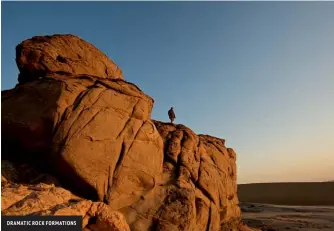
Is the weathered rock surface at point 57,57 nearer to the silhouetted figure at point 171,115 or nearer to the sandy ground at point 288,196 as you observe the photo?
the silhouetted figure at point 171,115

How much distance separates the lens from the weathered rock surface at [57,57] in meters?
13.7

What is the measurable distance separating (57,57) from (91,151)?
5.32 m

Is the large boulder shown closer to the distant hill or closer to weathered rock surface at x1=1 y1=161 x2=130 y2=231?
weathered rock surface at x1=1 y1=161 x2=130 y2=231

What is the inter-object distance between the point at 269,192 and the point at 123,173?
256ft

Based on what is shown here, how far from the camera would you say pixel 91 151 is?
11.3 metres

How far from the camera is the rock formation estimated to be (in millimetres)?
10695

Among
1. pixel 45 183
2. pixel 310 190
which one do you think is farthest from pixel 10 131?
pixel 310 190

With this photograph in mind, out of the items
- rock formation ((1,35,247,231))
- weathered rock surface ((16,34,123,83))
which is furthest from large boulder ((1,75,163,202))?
weathered rock surface ((16,34,123,83))

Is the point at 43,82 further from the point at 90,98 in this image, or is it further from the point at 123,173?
the point at 123,173

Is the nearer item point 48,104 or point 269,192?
point 48,104

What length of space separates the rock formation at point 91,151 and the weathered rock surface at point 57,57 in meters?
0.04

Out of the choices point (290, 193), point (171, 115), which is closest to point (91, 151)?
point (171, 115)

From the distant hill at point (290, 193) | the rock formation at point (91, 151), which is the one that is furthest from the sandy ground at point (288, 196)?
the rock formation at point (91, 151)

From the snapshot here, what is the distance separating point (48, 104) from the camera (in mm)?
11750
